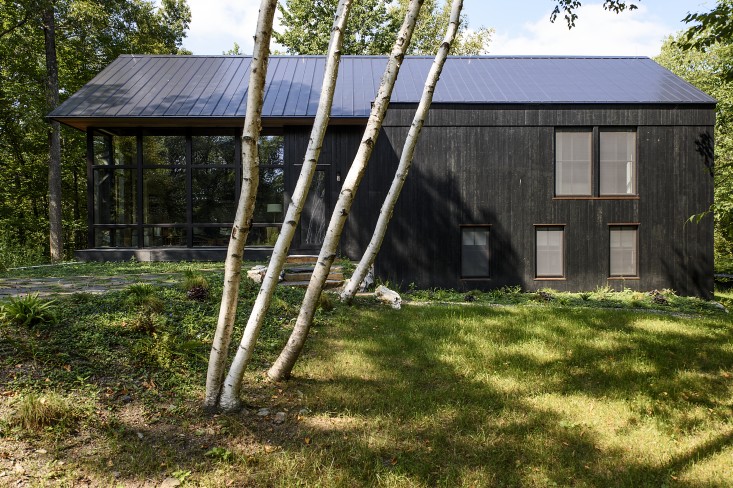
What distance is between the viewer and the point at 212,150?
1284 centimetres

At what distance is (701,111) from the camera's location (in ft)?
37.8

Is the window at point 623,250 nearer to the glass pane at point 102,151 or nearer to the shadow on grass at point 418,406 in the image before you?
the shadow on grass at point 418,406

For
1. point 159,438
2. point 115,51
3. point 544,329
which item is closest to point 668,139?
point 544,329

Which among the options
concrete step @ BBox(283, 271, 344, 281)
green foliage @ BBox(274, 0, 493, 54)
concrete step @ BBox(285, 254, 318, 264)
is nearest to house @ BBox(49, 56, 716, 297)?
concrete step @ BBox(285, 254, 318, 264)

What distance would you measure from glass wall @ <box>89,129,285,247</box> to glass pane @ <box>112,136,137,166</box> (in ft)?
0.09

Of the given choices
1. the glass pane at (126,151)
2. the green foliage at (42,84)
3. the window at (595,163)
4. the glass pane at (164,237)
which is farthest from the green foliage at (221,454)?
the green foliage at (42,84)

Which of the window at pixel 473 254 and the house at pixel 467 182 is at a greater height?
the house at pixel 467 182

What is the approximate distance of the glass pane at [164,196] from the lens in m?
12.7

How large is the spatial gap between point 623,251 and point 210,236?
35.2 feet

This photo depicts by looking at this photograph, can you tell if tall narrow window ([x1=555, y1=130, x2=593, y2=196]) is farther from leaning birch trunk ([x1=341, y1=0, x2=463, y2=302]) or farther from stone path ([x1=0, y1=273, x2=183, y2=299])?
stone path ([x1=0, y1=273, x2=183, y2=299])

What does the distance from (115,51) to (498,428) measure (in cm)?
2205

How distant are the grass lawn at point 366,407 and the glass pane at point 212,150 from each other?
7.19 metres

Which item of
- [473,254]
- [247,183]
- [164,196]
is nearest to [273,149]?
[164,196]

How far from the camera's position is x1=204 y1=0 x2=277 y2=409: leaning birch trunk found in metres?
3.33
